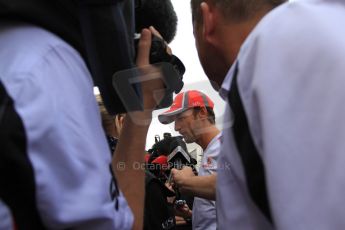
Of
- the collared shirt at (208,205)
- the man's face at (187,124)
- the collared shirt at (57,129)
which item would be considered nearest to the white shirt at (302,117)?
the collared shirt at (57,129)

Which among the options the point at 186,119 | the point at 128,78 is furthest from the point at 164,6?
the point at 186,119

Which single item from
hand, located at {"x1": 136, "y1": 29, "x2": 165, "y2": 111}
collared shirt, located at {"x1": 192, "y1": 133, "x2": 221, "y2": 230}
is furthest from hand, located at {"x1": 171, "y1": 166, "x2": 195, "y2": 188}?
hand, located at {"x1": 136, "y1": 29, "x2": 165, "y2": 111}

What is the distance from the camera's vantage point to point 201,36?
1011 millimetres

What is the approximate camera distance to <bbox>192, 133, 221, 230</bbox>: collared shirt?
2037 mm

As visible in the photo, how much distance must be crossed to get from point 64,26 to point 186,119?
67.7 inches

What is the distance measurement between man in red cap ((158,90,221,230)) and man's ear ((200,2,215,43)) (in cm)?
88

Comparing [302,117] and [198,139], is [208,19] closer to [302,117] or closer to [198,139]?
[302,117]

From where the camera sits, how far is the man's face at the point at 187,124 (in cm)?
230

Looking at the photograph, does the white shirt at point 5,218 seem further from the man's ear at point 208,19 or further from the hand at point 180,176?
the hand at point 180,176

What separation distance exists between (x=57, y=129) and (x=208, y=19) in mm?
531

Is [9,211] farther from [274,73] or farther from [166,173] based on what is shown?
[166,173]

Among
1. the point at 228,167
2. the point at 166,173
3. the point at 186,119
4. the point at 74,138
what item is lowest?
the point at 166,173

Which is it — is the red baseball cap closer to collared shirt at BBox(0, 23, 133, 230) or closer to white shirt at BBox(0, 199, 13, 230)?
collared shirt at BBox(0, 23, 133, 230)

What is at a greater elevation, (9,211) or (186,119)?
(9,211)
